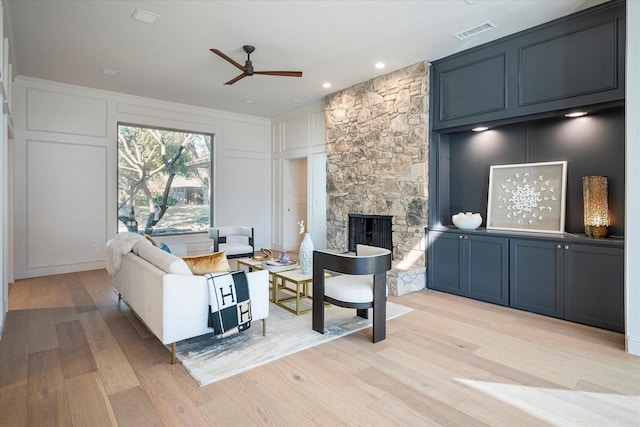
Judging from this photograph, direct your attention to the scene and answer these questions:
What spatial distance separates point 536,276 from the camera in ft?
12.5

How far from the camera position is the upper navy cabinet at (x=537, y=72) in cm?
334

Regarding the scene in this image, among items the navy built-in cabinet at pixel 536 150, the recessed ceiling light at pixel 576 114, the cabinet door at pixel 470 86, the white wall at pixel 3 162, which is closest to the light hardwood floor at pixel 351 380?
the white wall at pixel 3 162

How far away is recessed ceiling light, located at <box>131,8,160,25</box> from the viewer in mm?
3453

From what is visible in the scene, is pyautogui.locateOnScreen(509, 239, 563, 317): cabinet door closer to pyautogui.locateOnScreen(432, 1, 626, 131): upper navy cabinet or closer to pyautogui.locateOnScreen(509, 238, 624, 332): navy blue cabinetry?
pyautogui.locateOnScreen(509, 238, 624, 332): navy blue cabinetry

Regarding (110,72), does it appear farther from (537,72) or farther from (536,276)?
(536,276)

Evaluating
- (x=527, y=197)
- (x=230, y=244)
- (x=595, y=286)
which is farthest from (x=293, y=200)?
(x=595, y=286)

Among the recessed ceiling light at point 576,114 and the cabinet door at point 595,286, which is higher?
the recessed ceiling light at point 576,114

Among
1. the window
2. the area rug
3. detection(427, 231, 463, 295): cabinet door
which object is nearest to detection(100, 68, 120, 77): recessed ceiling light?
the window

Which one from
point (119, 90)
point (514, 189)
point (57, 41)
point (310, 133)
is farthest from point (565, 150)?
point (119, 90)

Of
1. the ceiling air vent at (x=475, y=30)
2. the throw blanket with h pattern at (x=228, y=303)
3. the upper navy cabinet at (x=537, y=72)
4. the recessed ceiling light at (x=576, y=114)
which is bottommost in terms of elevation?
the throw blanket with h pattern at (x=228, y=303)

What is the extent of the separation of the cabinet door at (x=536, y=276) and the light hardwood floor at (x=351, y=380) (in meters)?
0.21

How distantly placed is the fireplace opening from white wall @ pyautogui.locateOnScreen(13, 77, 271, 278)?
3362 mm

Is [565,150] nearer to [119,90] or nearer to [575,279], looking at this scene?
[575,279]

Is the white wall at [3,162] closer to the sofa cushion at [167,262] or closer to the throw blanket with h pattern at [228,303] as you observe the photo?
the sofa cushion at [167,262]
